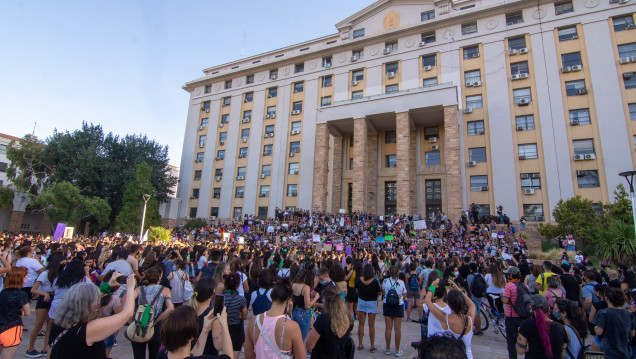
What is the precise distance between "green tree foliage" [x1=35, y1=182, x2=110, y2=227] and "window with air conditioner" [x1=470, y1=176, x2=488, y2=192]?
34599mm

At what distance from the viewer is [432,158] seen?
98.2 feet

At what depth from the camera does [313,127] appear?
3506cm

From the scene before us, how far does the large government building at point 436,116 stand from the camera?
24750mm

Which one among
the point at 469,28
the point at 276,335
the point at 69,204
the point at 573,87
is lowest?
the point at 276,335

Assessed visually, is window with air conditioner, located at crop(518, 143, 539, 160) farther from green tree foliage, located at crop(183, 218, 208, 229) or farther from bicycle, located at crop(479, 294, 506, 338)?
green tree foliage, located at crop(183, 218, 208, 229)

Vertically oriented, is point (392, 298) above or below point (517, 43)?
below

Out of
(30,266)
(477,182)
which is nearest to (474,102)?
(477,182)

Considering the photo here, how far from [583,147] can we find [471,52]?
12.3 meters

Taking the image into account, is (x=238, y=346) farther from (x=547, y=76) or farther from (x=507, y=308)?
(x=547, y=76)

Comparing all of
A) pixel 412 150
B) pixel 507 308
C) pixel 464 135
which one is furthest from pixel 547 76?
pixel 507 308

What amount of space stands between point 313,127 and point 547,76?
21.6 metres

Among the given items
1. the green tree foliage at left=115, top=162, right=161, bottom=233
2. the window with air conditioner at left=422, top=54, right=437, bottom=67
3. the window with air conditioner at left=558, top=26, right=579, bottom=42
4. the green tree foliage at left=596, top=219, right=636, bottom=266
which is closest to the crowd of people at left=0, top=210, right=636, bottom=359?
the green tree foliage at left=596, top=219, right=636, bottom=266

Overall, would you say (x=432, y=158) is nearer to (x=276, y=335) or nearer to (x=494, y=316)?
(x=494, y=316)

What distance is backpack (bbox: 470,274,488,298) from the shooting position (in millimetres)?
8047
